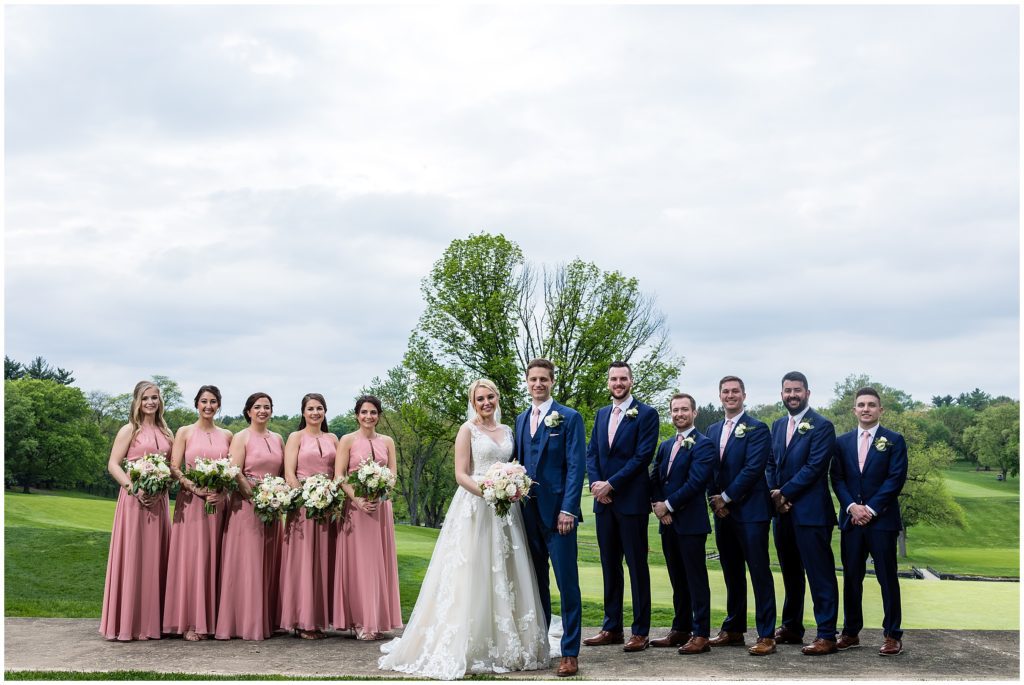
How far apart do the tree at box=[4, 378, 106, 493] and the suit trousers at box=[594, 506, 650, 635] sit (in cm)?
4779

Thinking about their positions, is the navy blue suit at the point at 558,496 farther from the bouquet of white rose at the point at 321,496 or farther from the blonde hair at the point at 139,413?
the blonde hair at the point at 139,413

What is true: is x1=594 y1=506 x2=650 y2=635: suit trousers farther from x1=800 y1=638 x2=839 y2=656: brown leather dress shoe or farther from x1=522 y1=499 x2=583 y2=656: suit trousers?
x1=800 y1=638 x2=839 y2=656: brown leather dress shoe

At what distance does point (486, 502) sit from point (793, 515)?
3037mm

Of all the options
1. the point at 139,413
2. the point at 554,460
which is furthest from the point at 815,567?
the point at 139,413

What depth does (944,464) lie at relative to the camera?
39.3 metres

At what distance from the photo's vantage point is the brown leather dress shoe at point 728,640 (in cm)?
862

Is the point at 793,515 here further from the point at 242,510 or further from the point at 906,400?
the point at 906,400

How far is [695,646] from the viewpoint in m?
8.14

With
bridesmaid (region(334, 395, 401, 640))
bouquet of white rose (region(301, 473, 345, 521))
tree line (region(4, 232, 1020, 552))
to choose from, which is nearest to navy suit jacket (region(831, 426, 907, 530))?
bridesmaid (region(334, 395, 401, 640))

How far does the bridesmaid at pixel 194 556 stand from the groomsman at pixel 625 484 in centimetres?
387

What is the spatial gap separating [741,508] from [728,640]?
54.4 inches

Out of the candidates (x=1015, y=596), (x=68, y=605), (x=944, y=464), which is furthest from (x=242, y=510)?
(x=944, y=464)

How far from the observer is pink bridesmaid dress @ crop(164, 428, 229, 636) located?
28.9 ft

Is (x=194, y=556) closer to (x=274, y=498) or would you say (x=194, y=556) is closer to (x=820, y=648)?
(x=274, y=498)
